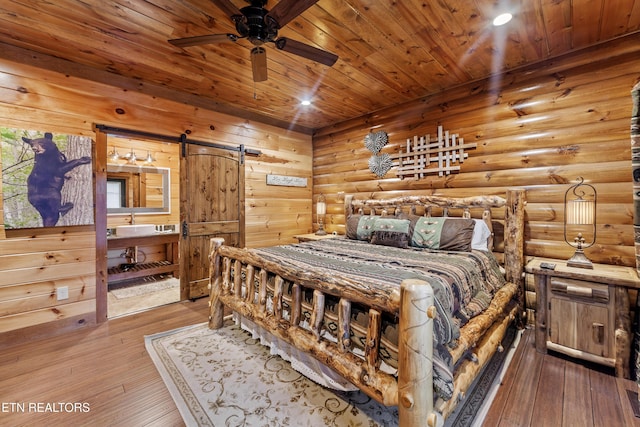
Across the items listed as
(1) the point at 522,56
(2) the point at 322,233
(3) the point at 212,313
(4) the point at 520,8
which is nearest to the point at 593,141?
(1) the point at 522,56

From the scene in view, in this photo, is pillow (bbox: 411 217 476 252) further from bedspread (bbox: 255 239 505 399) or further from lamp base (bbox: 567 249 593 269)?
lamp base (bbox: 567 249 593 269)

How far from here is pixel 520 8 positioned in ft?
6.42

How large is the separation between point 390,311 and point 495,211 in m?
2.37

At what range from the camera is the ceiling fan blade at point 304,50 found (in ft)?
6.26

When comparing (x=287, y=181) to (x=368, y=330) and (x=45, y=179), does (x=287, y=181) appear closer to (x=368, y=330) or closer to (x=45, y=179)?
(x=45, y=179)

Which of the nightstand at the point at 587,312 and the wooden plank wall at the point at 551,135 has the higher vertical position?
the wooden plank wall at the point at 551,135

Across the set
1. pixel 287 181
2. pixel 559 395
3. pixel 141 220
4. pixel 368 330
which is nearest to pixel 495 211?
pixel 559 395

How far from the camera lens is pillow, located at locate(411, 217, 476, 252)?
2.70m

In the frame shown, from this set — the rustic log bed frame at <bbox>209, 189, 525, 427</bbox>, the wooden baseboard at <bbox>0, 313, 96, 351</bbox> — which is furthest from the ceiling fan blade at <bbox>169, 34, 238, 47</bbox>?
the wooden baseboard at <bbox>0, 313, 96, 351</bbox>

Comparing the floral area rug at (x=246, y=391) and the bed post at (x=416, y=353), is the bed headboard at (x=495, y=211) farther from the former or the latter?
the bed post at (x=416, y=353)

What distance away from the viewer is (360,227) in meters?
3.48

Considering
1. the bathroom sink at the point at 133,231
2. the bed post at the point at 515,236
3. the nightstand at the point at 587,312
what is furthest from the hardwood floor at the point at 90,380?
the bed post at the point at 515,236

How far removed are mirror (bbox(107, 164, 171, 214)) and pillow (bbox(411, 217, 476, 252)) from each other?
4.36 meters

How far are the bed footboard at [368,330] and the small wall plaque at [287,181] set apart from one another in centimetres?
212
